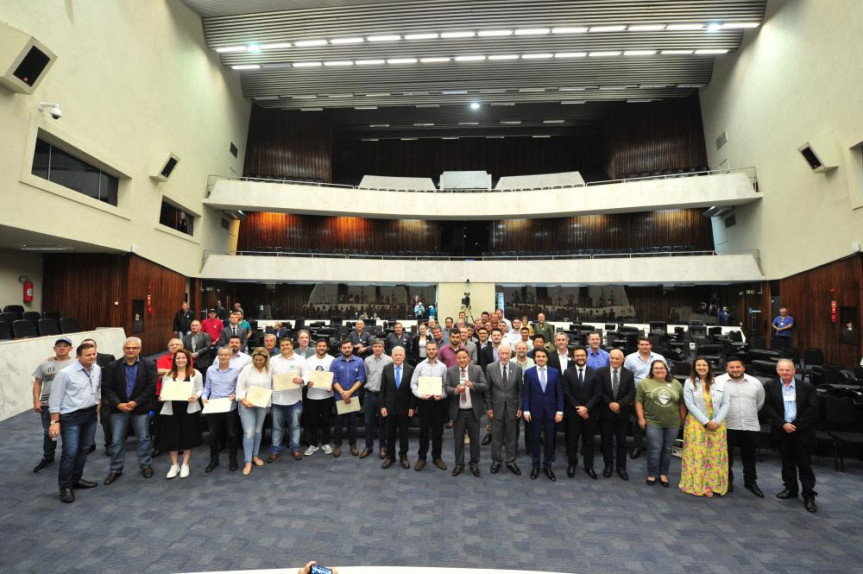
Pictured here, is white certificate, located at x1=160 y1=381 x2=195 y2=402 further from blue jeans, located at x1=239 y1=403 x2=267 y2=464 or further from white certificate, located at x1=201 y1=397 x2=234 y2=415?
blue jeans, located at x1=239 y1=403 x2=267 y2=464

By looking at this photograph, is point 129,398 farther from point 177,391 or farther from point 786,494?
point 786,494

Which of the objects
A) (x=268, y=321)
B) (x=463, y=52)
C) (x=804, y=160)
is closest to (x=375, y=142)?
(x=463, y=52)

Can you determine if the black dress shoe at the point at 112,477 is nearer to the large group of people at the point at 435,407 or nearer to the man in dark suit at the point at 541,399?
the large group of people at the point at 435,407

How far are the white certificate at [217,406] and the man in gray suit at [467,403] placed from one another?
9.17 feet

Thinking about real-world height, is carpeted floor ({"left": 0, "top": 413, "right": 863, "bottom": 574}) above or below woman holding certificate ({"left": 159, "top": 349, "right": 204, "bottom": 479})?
below

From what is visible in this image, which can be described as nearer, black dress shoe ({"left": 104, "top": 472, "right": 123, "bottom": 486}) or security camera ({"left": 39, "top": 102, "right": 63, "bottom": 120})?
black dress shoe ({"left": 104, "top": 472, "right": 123, "bottom": 486})

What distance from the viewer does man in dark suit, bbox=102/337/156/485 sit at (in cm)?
458

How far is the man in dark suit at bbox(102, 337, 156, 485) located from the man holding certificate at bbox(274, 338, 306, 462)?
4.54 feet

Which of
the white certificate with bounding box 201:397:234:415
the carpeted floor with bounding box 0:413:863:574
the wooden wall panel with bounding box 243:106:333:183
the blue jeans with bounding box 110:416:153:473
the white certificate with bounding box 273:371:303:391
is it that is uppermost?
the wooden wall panel with bounding box 243:106:333:183

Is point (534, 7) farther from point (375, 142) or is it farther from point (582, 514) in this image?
point (582, 514)

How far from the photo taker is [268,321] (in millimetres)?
19156

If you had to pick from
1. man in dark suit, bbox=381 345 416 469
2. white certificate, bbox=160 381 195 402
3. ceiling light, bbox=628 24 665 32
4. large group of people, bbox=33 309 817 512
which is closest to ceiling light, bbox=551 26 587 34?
ceiling light, bbox=628 24 665 32

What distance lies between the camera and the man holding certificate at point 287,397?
17.2 feet

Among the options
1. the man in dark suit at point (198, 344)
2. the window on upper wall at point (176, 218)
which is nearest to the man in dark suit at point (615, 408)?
the man in dark suit at point (198, 344)
